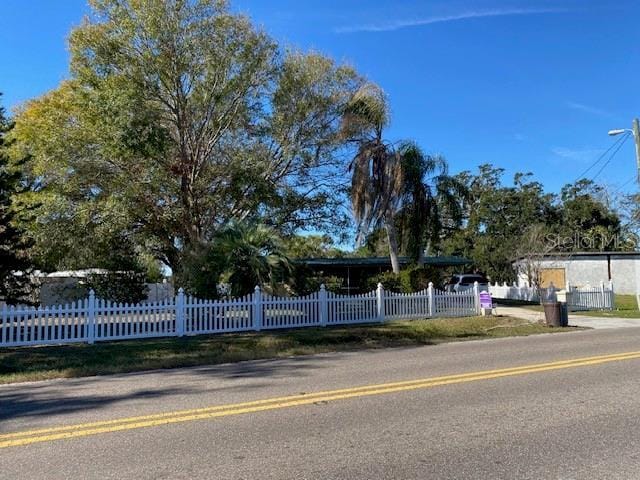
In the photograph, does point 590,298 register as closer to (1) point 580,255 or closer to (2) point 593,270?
(1) point 580,255

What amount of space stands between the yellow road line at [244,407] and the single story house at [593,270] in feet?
102

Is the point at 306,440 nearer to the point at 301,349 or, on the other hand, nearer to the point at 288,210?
the point at 301,349

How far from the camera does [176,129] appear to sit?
888 inches

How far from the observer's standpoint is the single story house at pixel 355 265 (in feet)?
109

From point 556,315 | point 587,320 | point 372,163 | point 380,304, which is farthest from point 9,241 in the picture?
point 587,320

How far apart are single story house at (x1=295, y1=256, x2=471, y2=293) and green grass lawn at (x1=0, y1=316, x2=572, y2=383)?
1449cm

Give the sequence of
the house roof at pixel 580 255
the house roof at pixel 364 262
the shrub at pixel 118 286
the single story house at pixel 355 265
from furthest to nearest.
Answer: the house roof at pixel 580 255 < the single story house at pixel 355 265 < the house roof at pixel 364 262 < the shrub at pixel 118 286

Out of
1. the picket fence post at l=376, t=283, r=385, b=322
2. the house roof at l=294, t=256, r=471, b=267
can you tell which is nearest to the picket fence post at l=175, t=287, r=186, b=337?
the picket fence post at l=376, t=283, r=385, b=322

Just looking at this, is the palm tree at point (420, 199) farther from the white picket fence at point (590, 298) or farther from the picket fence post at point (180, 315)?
the picket fence post at point (180, 315)

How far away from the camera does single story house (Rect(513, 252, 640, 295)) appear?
1528 inches

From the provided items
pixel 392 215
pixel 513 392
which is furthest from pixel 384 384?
pixel 392 215

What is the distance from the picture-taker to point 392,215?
80.0 ft

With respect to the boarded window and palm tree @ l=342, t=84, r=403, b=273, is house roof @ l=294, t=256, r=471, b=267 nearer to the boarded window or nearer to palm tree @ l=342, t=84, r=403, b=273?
the boarded window

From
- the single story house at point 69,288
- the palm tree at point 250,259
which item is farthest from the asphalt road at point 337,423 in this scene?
the single story house at point 69,288
